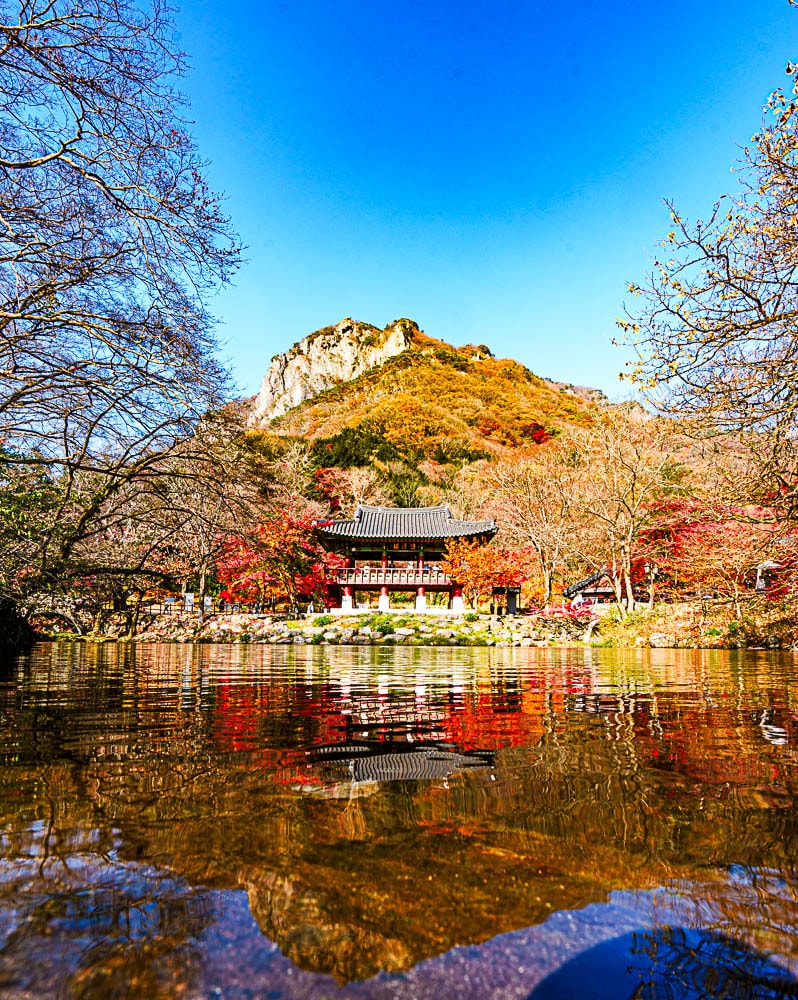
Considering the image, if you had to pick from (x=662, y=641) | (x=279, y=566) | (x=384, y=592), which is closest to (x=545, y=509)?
(x=384, y=592)

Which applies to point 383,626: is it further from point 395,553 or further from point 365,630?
point 395,553

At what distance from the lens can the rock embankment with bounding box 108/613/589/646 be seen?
20.2 meters

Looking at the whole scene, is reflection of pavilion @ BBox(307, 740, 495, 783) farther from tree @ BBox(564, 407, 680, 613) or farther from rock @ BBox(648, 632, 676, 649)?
tree @ BBox(564, 407, 680, 613)

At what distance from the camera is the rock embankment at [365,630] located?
2025 centimetres

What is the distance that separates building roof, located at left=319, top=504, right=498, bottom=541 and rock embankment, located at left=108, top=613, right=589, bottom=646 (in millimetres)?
5772

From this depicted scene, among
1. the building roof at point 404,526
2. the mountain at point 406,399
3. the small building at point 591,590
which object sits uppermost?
the mountain at point 406,399

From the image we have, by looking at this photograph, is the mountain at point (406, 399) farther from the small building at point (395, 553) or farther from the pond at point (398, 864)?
the pond at point (398, 864)

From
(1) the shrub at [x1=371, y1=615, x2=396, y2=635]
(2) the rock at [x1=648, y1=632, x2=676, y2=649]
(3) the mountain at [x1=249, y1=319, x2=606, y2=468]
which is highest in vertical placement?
(3) the mountain at [x1=249, y1=319, x2=606, y2=468]

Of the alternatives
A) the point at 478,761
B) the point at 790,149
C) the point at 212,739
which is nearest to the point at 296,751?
the point at 212,739

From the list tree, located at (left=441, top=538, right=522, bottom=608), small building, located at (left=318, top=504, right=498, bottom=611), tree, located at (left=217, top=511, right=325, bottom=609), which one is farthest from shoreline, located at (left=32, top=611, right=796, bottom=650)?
small building, located at (left=318, top=504, right=498, bottom=611)

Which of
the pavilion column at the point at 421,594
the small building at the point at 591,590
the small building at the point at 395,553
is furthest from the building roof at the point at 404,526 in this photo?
the small building at the point at 591,590

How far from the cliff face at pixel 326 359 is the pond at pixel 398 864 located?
89.7 m

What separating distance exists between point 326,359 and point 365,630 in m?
85.6

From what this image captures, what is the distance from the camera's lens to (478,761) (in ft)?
9.17
